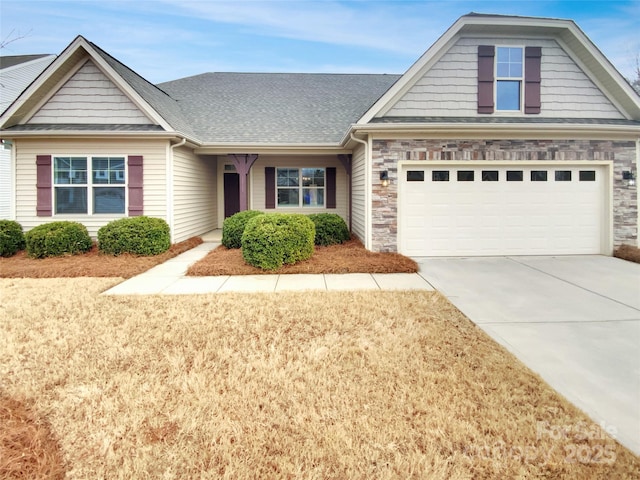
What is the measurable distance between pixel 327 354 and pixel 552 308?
3.65 meters

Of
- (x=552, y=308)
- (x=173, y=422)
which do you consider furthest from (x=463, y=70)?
(x=173, y=422)

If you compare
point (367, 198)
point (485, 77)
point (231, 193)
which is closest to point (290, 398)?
point (367, 198)

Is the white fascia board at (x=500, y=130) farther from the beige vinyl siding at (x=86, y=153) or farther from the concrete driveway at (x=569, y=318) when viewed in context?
the beige vinyl siding at (x=86, y=153)

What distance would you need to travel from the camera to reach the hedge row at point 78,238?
902cm

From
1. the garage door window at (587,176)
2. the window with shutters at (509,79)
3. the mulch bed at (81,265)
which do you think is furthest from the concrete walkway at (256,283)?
the garage door window at (587,176)

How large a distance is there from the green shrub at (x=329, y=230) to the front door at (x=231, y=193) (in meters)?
5.72

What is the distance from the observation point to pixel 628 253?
9000 millimetres

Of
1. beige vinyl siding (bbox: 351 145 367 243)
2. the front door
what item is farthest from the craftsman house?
the front door

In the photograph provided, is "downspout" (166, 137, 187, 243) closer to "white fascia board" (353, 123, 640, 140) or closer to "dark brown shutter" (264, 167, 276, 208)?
"dark brown shutter" (264, 167, 276, 208)

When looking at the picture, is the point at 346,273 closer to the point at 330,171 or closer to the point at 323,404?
the point at 323,404

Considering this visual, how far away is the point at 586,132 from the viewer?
29.9 ft

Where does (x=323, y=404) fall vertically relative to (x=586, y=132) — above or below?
below

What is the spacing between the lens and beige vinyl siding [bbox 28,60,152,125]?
10.0 m

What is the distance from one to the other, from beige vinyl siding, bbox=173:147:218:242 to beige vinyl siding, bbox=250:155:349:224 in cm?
172
